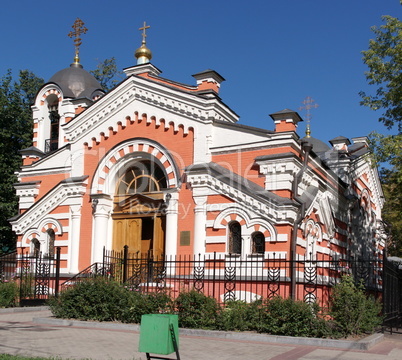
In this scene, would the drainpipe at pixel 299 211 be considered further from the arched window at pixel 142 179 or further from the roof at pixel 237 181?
the arched window at pixel 142 179

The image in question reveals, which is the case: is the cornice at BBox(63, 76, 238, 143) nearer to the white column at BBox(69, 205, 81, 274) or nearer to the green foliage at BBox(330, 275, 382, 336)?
the white column at BBox(69, 205, 81, 274)

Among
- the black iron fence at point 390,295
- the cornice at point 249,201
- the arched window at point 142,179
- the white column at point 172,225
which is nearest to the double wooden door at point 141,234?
the white column at point 172,225

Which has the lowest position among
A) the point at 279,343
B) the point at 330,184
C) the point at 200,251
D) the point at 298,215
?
the point at 279,343

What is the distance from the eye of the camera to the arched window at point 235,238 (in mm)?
15727

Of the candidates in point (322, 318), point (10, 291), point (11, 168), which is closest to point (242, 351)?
point (322, 318)

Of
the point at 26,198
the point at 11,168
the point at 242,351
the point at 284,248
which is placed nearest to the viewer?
the point at 242,351

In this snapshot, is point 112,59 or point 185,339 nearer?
point 185,339

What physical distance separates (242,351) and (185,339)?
1.77 m

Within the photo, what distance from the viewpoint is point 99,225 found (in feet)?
60.3

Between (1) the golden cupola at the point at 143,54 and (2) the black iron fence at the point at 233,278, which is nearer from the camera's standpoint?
(2) the black iron fence at the point at 233,278

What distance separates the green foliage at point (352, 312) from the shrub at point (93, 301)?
492 cm

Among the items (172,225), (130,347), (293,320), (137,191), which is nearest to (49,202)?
(137,191)

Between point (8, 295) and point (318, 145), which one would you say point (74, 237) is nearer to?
point (8, 295)

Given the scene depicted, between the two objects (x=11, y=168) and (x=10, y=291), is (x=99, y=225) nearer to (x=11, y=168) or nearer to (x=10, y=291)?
(x=10, y=291)
